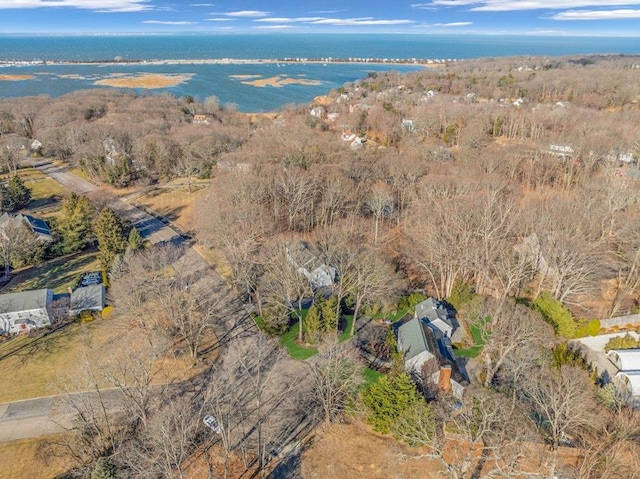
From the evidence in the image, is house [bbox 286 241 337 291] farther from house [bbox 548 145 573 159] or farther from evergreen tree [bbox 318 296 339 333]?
house [bbox 548 145 573 159]

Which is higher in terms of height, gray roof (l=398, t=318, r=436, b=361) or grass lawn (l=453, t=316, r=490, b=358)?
gray roof (l=398, t=318, r=436, b=361)

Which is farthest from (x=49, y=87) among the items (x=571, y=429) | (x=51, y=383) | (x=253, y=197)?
(x=571, y=429)

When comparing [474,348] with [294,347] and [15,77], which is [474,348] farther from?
[15,77]

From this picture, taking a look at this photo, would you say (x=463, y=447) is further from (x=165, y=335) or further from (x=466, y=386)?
(x=165, y=335)

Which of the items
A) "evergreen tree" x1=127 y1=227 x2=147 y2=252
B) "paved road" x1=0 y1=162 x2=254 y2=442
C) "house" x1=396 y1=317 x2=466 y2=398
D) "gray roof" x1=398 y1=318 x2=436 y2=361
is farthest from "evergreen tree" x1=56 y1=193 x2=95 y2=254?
"gray roof" x1=398 y1=318 x2=436 y2=361

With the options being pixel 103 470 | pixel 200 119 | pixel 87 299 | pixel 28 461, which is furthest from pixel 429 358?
pixel 200 119

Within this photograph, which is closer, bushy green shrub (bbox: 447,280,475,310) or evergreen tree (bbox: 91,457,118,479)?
evergreen tree (bbox: 91,457,118,479)

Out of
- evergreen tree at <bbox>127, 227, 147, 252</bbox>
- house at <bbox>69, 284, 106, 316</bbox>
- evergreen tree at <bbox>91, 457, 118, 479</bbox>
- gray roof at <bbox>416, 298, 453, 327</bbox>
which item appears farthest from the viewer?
evergreen tree at <bbox>127, 227, 147, 252</bbox>
